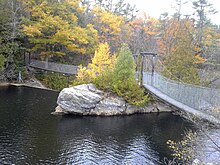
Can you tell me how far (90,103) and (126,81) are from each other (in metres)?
2.64

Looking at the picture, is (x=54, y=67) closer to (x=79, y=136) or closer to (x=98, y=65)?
(x=98, y=65)

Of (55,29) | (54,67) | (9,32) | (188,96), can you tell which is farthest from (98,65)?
(188,96)

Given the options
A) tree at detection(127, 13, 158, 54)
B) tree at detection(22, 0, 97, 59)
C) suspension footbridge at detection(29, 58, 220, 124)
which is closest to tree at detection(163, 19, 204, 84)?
suspension footbridge at detection(29, 58, 220, 124)

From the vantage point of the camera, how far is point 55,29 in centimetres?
2284

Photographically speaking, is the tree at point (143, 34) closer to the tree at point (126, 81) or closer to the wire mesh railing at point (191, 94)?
the tree at point (126, 81)

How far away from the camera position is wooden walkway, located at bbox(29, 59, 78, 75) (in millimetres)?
22936

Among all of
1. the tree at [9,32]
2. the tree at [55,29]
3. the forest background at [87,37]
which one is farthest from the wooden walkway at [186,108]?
the tree at [9,32]

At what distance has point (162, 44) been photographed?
22.9 metres

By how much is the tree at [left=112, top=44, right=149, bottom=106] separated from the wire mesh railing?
1.77 metres

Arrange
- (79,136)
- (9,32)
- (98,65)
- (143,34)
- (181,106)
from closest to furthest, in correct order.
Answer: (181,106), (79,136), (98,65), (9,32), (143,34)

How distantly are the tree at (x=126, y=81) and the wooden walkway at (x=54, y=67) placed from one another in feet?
24.4

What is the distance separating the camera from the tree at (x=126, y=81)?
16.0 m

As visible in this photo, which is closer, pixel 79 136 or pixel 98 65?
pixel 79 136

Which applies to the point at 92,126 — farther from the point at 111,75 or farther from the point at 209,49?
the point at 209,49
